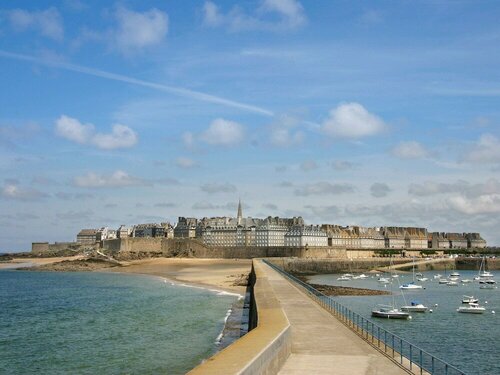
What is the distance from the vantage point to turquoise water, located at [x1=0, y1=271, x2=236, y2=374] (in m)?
25.0

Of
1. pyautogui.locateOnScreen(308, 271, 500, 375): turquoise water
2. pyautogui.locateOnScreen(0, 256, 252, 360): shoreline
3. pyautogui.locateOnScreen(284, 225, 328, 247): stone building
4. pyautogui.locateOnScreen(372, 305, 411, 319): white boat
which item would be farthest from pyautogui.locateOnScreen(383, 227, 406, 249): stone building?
pyautogui.locateOnScreen(372, 305, 411, 319): white boat

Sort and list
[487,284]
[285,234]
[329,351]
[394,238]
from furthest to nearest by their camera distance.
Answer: [394,238], [285,234], [487,284], [329,351]

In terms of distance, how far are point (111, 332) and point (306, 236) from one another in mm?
128711

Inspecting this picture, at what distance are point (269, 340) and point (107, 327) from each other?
77.4 feet

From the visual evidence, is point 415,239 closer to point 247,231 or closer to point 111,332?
point 247,231

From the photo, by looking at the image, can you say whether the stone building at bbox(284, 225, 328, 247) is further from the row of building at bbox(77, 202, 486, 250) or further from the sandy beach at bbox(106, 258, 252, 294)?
the sandy beach at bbox(106, 258, 252, 294)

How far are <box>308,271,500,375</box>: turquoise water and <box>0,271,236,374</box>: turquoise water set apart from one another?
37.2 ft

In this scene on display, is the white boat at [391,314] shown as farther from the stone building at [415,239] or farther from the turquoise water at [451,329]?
the stone building at [415,239]

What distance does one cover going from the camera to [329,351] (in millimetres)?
17344

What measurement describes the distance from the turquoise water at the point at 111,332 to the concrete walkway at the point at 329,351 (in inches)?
220

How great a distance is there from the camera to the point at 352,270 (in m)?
113

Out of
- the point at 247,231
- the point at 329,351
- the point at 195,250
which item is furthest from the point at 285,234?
the point at 329,351

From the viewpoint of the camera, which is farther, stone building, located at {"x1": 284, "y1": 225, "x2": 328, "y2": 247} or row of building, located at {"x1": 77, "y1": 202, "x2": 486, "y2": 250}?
row of building, located at {"x1": 77, "y1": 202, "x2": 486, "y2": 250}

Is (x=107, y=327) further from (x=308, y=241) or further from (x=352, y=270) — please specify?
(x=308, y=241)
